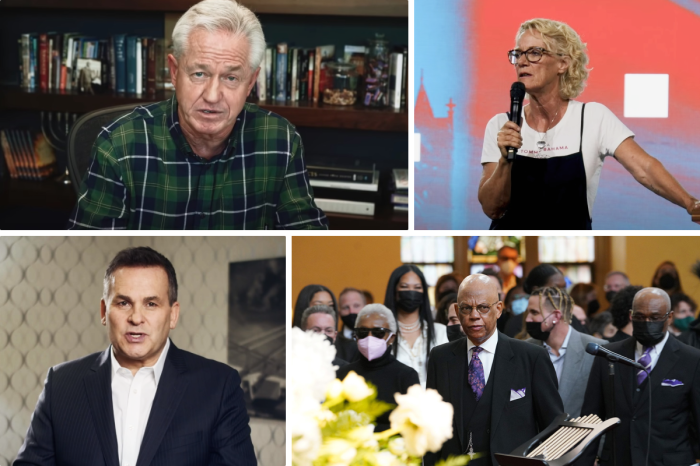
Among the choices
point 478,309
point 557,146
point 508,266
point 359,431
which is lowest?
point 359,431

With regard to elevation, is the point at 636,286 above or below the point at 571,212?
below

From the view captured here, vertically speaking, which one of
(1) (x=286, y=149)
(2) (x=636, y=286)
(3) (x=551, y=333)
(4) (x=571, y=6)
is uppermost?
(4) (x=571, y=6)

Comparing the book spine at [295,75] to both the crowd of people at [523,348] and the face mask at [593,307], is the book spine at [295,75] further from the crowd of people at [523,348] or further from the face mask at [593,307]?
the face mask at [593,307]

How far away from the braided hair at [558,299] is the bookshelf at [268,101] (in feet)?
2.79

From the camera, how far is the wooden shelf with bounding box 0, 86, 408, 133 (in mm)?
3223

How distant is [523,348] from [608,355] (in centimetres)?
27

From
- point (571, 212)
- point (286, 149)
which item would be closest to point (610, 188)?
point (571, 212)

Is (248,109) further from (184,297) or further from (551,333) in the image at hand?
(551,333)

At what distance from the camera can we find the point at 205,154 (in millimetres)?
2527

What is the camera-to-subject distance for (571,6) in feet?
9.06

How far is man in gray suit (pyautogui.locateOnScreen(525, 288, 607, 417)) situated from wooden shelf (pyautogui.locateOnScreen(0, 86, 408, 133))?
0.99 m

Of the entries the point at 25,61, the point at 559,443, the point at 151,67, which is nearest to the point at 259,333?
the point at 559,443

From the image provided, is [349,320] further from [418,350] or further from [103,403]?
[103,403]

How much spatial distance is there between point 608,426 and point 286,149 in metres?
1.33
